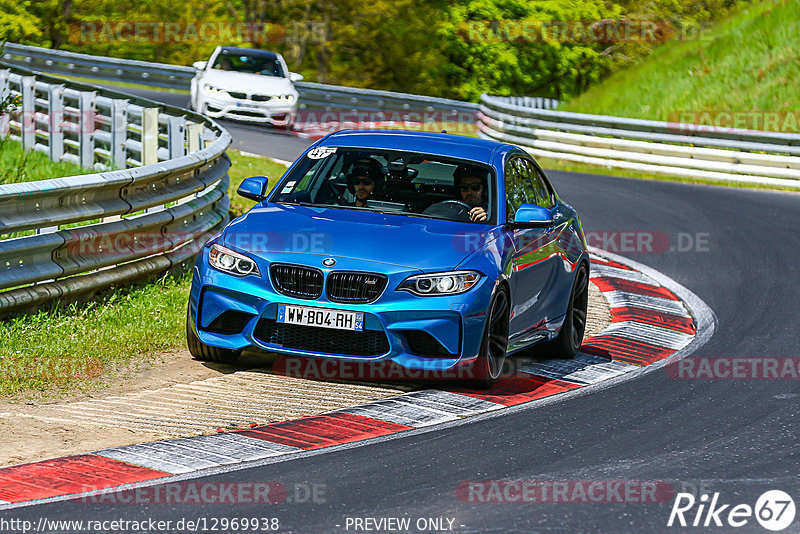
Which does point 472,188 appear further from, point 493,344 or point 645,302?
point 645,302

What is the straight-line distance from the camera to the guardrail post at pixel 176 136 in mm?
16125

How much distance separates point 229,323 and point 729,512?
3563mm

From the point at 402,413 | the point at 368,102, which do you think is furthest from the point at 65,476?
the point at 368,102

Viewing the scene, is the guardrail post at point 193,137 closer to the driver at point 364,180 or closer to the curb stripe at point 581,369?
the driver at point 364,180

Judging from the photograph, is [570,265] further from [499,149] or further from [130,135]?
[130,135]

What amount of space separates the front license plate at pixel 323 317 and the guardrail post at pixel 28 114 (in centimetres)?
1202

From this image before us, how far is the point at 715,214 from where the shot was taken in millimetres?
19391

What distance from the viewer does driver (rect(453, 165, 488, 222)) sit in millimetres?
8898

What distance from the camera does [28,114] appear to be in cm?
1889

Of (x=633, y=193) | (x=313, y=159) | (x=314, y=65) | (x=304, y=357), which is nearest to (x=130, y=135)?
(x=633, y=193)

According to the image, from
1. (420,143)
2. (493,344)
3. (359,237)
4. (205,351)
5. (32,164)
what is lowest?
(32,164)

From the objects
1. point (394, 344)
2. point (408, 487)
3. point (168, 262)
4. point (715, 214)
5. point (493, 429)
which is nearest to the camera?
point (408, 487)

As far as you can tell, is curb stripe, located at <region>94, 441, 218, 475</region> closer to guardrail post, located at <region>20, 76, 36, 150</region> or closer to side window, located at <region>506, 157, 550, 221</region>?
side window, located at <region>506, 157, 550, 221</region>

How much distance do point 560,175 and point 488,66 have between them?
3284cm
